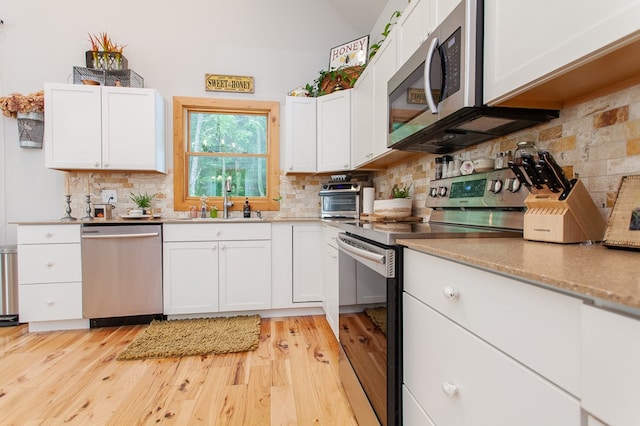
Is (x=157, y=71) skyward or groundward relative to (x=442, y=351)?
skyward

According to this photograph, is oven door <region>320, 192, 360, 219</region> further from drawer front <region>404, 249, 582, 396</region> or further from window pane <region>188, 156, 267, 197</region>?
drawer front <region>404, 249, 582, 396</region>

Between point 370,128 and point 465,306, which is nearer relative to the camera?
point 465,306

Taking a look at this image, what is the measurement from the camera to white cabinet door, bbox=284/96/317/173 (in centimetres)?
300

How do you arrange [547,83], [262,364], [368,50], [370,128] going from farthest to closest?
[368,50], [370,128], [262,364], [547,83]

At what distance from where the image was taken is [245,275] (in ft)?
8.87

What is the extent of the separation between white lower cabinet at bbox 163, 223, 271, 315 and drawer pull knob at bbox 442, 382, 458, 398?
2097 mm

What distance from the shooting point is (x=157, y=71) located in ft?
10.0

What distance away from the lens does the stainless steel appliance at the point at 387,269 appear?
1.06 metres

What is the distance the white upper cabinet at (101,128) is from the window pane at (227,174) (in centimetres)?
44

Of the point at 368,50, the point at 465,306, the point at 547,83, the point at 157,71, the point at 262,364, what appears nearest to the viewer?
the point at 465,306

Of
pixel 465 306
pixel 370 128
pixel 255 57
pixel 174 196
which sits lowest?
pixel 465 306

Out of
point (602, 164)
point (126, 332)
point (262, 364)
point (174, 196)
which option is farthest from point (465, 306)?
point (174, 196)

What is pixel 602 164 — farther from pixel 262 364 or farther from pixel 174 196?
pixel 174 196

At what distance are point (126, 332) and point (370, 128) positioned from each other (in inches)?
101
